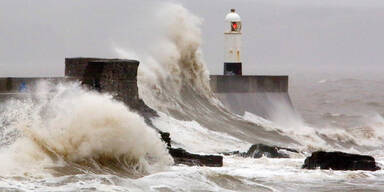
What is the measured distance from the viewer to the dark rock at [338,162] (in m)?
11.4

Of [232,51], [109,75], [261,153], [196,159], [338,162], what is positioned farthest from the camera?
[232,51]

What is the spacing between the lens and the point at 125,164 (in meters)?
10.6

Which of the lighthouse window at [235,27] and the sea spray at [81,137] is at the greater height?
the lighthouse window at [235,27]

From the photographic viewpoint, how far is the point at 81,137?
1062cm

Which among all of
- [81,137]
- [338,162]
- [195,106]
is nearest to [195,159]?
[81,137]

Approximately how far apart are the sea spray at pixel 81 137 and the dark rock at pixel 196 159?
24cm

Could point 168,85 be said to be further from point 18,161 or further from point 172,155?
point 18,161

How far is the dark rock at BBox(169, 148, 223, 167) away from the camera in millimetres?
11293

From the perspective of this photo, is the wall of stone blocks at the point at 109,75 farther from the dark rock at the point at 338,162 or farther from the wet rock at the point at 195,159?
the dark rock at the point at 338,162

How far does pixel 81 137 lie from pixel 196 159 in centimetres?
144

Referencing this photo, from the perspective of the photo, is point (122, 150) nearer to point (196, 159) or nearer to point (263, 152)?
point (196, 159)

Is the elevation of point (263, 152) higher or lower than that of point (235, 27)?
lower

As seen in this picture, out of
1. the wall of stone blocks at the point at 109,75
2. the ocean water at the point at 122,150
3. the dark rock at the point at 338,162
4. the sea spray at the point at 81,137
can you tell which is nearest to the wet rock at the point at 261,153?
the ocean water at the point at 122,150

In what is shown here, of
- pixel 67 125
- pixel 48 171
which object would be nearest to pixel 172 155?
pixel 67 125
